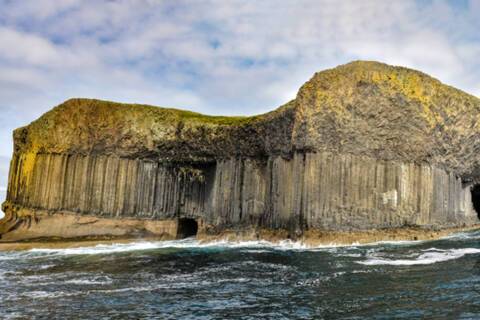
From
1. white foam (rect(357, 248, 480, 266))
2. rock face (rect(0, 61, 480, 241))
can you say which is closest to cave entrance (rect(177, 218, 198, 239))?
rock face (rect(0, 61, 480, 241))

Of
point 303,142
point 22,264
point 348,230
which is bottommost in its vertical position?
point 22,264

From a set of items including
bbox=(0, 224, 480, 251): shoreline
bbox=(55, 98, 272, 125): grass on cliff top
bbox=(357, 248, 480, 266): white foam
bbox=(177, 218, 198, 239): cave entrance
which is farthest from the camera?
bbox=(177, 218, 198, 239): cave entrance

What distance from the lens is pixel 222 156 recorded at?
3588 centimetres

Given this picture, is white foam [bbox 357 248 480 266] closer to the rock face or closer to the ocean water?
the ocean water

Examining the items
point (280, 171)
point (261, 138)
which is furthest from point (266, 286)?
point (261, 138)

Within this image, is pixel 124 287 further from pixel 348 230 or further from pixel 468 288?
pixel 348 230

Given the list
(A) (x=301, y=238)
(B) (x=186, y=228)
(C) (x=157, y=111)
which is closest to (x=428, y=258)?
(A) (x=301, y=238)

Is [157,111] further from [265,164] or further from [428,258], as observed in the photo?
[428,258]

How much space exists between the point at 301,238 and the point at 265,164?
24.4 ft

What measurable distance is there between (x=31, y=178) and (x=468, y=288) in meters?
34.3

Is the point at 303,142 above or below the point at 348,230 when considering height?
above

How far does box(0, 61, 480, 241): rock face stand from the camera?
95.6 ft

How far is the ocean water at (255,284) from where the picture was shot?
11945 millimetres

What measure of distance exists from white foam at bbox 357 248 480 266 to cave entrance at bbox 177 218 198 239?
774 inches
